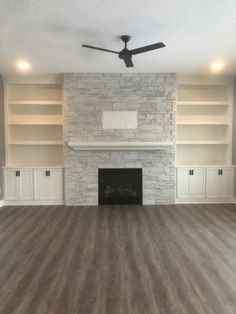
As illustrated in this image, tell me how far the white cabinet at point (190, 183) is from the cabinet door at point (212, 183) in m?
0.11

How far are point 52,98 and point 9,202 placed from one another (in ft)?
7.90

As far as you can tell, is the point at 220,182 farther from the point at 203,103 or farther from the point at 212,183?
the point at 203,103

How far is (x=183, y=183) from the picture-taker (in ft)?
17.4

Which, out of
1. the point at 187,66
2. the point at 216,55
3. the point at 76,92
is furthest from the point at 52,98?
the point at 216,55

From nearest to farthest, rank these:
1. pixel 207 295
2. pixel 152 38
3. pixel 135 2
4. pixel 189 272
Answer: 1. pixel 207 295
2. pixel 135 2
3. pixel 189 272
4. pixel 152 38

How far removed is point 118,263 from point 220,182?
3.41 metres

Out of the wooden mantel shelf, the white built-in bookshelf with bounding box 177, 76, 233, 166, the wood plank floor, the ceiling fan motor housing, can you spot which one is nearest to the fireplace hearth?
the wooden mantel shelf

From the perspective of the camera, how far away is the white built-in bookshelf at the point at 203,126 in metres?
5.44

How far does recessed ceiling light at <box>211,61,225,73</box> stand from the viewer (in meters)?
4.41

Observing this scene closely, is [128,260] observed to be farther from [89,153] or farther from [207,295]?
[89,153]

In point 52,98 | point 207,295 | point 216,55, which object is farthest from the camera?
point 52,98

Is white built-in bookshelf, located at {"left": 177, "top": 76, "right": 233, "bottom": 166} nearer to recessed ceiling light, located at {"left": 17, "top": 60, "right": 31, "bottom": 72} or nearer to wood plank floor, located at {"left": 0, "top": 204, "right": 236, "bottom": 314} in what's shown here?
wood plank floor, located at {"left": 0, "top": 204, "right": 236, "bottom": 314}

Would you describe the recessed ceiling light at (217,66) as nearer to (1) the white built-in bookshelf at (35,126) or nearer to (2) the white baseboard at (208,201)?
(2) the white baseboard at (208,201)

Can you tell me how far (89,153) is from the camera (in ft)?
17.0
